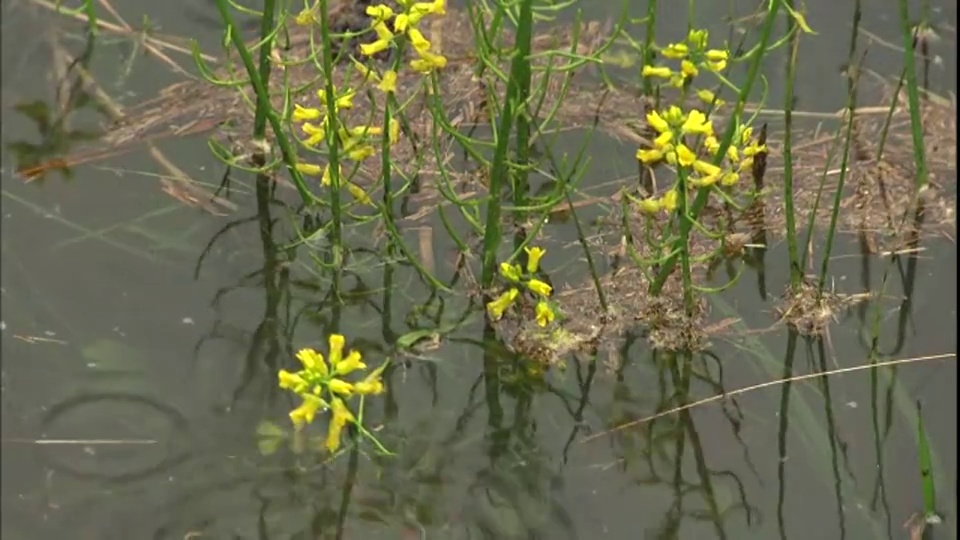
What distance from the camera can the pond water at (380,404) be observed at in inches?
54.1

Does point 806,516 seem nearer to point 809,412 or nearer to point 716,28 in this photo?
point 809,412

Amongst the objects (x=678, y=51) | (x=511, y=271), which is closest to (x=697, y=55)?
(x=678, y=51)

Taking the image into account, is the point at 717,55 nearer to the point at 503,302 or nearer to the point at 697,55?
the point at 697,55

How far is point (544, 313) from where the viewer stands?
141 cm

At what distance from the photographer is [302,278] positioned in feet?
5.16

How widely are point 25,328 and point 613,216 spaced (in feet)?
2.35

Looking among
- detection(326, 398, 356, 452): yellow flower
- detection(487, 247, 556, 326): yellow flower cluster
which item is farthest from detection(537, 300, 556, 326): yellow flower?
detection(326, 398, 356, 452): yellow flower

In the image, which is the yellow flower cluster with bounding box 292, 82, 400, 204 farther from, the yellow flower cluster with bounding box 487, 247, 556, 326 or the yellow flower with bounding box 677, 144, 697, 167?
the yellow flower with bounding box 677, 144, 697, 167

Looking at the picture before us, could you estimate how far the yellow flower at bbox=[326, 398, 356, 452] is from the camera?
1.24 m

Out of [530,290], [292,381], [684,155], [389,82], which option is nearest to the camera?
[292,381]

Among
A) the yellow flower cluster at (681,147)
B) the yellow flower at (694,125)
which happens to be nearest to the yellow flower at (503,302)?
the yellow flower cluster at (681,147)

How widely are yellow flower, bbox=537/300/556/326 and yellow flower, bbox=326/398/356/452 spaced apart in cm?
25

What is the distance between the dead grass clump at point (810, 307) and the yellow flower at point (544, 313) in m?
0.30

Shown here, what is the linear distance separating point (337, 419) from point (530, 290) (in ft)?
1.08
